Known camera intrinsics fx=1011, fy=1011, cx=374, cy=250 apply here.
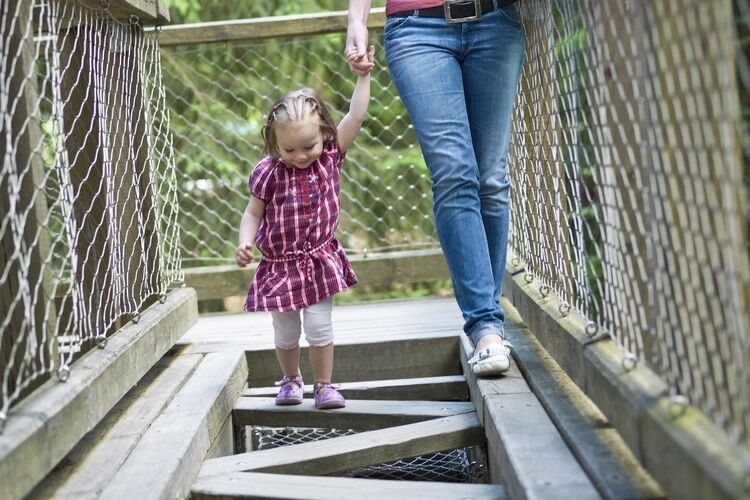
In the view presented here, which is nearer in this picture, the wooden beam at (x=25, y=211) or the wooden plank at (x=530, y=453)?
the wooden plank at (x=530, y=453)

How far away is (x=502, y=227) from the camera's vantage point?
2539 mm

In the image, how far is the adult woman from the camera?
91.7 inches

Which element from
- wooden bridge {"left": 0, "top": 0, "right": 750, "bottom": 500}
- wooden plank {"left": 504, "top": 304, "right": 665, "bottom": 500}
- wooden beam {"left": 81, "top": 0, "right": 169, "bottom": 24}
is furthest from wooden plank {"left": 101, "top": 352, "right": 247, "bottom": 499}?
wooden beam {"left": 81, "top": 0, "right": 169, "bottom": 24}

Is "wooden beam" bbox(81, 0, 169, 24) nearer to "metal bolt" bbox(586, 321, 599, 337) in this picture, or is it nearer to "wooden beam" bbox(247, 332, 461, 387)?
"wooden beam" bbox(247, 332, 461, 387)

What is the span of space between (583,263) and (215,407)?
960 millimetres

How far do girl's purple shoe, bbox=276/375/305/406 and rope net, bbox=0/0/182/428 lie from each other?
0.42 meters

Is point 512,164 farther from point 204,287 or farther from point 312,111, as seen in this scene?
point 204,287

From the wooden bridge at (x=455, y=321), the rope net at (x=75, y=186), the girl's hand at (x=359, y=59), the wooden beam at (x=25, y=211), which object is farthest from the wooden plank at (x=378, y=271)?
the wooden beam at (x=25, y=211)

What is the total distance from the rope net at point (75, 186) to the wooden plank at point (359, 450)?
424mm

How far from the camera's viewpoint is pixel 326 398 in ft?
8.36

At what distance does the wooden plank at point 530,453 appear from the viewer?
5.33ft

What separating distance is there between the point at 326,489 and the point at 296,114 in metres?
0.87

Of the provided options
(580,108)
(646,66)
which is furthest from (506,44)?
(646,66)

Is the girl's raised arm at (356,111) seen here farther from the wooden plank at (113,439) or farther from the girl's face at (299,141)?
the wooden plank at (113,439)
